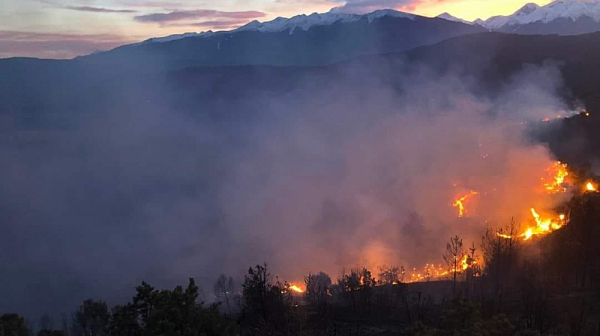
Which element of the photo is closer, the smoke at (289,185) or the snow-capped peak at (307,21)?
the smoke at (289,185)

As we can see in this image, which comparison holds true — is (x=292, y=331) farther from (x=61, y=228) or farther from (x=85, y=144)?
(x=85, y=144)

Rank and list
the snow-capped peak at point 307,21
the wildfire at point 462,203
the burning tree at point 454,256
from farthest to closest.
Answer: the snow-capped peak at point 307,21, the wildfire at point 462,203, the burning tree at point 454,256

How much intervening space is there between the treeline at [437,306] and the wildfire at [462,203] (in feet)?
33.9

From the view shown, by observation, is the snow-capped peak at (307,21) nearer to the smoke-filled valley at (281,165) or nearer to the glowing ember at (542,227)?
the smoke-filled valley at (281,165)

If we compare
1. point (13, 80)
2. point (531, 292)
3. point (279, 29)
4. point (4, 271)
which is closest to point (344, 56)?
point (279, 29)

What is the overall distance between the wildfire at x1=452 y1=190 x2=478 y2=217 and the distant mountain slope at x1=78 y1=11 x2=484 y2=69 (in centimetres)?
11868

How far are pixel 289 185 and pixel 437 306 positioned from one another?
67.6 metres

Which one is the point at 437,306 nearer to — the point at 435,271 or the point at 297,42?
the point at 435,271

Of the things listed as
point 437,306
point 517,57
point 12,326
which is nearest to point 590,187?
point 437,306

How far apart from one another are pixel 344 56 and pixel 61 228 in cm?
11256

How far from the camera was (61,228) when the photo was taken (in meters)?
92.0

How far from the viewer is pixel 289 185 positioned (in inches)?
3516

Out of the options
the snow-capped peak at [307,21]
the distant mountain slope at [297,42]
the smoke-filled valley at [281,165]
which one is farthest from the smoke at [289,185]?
the snow-capped peak at [307,21]

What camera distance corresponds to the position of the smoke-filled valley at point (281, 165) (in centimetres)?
5397
